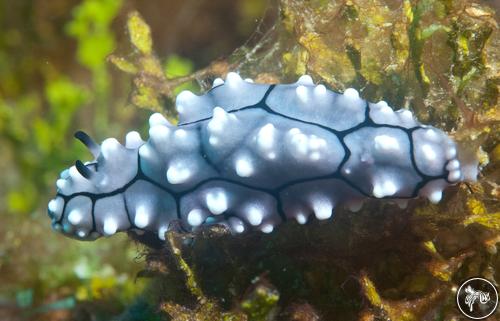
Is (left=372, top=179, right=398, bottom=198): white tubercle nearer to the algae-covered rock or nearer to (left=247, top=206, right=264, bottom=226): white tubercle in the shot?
the algae-covered rock

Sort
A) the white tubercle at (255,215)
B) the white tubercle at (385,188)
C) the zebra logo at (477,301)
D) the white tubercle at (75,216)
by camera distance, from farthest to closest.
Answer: the white tubercle at (75,216) → the zebra logo at (477,301) → the white tubercle at (255,215) → the white tubercle at (385,188)

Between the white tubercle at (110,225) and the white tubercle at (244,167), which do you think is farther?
the white tubercle at (110,225)

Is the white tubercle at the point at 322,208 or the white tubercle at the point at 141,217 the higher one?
the white tubercle at the point at 322,208

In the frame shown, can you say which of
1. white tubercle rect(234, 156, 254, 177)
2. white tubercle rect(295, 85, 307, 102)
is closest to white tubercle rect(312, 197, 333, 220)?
white tubercle rect(234, 156, 254, 177)

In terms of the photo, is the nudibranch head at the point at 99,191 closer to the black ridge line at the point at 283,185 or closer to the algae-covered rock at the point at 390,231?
the black ridge line at the point at 283,185

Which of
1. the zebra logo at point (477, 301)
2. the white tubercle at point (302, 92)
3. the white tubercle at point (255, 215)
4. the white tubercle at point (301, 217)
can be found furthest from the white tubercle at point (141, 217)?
the zebra logo at point (477, 301)

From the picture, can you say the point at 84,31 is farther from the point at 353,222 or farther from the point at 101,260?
the point at 353,222

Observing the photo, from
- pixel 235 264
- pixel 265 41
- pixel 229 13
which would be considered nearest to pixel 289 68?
pixel 265 41
